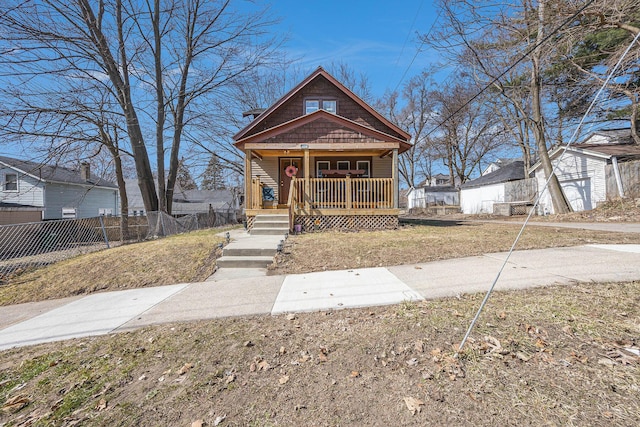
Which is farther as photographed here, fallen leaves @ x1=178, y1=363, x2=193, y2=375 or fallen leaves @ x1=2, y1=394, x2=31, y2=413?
fallen leaves @ x1=178, y1=363, x2=193, y2=375

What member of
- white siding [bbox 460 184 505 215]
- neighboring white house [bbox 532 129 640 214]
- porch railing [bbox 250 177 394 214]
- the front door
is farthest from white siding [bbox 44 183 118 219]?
white siding [bbox 460 184 505 215]

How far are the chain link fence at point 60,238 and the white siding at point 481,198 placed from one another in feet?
73.0

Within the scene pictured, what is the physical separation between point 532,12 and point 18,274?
596 inches

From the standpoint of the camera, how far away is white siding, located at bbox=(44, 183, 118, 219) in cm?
2020

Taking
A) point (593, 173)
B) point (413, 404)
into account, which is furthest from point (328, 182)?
point (593, 173)

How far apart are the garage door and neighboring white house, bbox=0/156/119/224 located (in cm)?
2768

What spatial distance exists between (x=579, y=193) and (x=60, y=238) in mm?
24179

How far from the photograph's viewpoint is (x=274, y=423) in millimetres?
1849

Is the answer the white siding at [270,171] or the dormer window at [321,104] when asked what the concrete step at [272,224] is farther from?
the dormer window at [321,104]

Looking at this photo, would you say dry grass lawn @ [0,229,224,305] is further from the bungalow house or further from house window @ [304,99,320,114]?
house window @ [304,99,320,114]

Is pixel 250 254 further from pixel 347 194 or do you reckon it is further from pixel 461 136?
pixel 461 136

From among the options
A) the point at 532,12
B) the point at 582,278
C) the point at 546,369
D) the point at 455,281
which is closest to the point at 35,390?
the point at 546,369

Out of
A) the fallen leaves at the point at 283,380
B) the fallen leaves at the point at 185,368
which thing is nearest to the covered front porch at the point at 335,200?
the fallen leaves at the point at 185,368

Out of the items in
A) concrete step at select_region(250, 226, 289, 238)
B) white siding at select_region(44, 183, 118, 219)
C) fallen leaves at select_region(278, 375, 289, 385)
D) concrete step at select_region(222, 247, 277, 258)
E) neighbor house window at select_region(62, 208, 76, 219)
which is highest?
white siding at select_region(44, 183, 118, 219)
